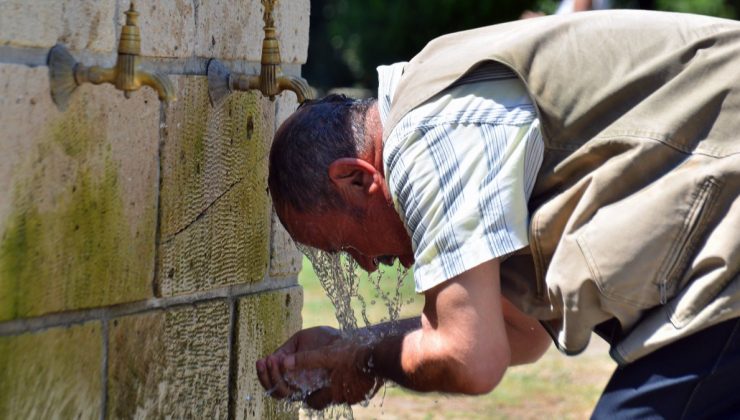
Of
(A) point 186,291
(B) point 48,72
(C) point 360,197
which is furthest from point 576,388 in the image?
(B) point 48,72

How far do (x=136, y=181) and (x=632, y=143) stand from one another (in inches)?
48.0

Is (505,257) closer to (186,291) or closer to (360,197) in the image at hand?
(360,197)

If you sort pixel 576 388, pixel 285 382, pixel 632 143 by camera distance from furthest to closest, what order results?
pixel 576 388, pixel 285 382, pixel 632 143

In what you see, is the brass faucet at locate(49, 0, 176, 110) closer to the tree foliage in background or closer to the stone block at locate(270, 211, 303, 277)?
the stone block at locate(270, 211, 303, 277)

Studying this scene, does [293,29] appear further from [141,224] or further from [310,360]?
[310,360]

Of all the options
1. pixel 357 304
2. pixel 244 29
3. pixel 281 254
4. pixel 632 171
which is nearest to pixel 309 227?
pixel 632 171

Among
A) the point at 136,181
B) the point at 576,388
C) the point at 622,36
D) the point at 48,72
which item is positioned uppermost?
the point at 622,36

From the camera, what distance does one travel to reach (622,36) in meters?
2.50

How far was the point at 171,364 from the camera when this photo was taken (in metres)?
3.12

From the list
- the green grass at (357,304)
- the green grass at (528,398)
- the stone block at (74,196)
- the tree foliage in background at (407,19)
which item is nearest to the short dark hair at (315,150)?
the stone block at (74,196)

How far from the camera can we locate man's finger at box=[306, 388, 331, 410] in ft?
9.10

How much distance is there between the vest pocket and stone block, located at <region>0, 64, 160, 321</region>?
3.69ft

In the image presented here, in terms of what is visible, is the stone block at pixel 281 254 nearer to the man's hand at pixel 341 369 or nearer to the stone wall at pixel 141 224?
the stone wall at pixel 141 224

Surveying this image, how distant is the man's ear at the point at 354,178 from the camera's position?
2598mm
